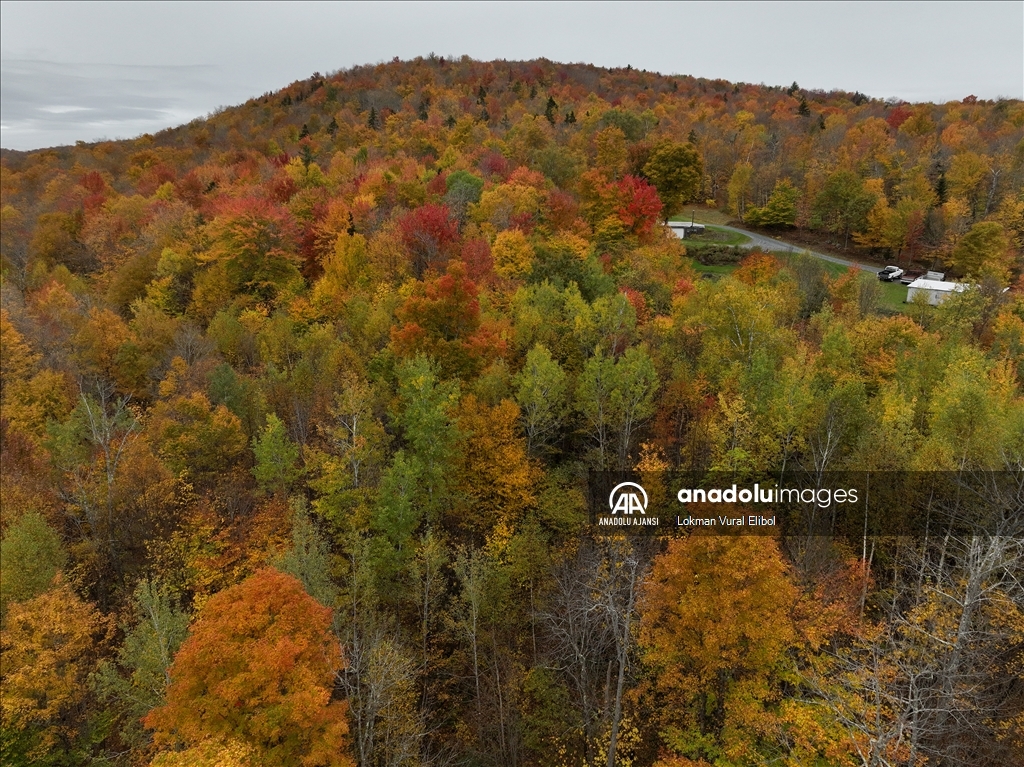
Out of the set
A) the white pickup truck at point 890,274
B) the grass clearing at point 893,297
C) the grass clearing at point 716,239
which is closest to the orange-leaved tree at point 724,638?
the grass clearing at point 893,297

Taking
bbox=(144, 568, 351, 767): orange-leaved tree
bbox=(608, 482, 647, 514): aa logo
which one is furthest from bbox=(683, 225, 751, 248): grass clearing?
bbox=(144, 568, 351, 767): orange-leaved tree

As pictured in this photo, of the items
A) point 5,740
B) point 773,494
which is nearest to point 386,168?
point 773,494

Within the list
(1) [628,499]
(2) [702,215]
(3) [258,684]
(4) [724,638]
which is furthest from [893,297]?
(3) [258,684]

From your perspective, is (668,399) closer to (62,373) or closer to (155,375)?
(155,375)

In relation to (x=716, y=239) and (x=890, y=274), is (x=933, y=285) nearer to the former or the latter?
(x=890, y=274)

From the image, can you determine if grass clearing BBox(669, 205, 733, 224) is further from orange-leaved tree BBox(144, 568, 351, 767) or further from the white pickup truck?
orange-leaved tree BBox(144, 568, 351, 767)

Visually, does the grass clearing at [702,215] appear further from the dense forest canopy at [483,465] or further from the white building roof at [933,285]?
the white building roof at [933,285]

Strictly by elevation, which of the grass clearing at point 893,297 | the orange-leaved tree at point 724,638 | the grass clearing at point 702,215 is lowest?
the orange-leaved tree at point 724,638
